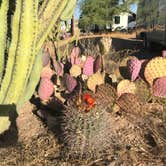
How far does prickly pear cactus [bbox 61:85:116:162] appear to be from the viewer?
5.24 m

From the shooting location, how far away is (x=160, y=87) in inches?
264

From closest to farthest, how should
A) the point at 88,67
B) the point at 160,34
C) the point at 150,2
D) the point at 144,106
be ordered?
the point at 144,106
the point at 88,67
the point at 160,34
the point at 150,2

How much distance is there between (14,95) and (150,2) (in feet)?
56.1

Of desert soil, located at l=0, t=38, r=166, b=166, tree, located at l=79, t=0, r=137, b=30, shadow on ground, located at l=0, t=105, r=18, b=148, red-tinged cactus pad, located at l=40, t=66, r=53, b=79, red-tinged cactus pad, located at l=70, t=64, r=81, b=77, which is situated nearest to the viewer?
desert soil, located at l=0, t=38, r=166, b=166

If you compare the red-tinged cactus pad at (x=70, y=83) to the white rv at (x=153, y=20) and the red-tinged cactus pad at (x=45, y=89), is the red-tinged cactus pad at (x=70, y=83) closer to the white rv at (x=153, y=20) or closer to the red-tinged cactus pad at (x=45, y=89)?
the red-tinged cactus pad at (x=45, y=89)

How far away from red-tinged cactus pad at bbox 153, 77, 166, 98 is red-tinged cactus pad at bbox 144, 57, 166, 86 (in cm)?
10

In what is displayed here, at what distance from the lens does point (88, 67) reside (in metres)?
7.50

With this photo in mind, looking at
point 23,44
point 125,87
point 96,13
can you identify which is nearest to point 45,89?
point 125,87

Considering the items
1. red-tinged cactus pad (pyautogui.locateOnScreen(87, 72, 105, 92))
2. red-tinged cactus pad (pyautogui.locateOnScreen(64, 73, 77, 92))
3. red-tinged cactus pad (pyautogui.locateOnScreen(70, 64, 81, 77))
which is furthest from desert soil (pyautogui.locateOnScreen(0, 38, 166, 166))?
red-tinged cactus pad (pyautogui.locateOnScreen(70, 64, 81, 77))

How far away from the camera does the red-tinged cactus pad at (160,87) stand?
6.65 metres

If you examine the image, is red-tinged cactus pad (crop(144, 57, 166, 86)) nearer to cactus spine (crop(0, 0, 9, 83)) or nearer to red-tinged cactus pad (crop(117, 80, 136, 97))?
red-tinged cactus pad (crop(117, 80, 136, 97))

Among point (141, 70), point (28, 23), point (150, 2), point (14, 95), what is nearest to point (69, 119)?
point (14, 95)

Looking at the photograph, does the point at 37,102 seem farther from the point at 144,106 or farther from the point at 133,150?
the point at 133,150

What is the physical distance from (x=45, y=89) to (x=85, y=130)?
2.01 metres
